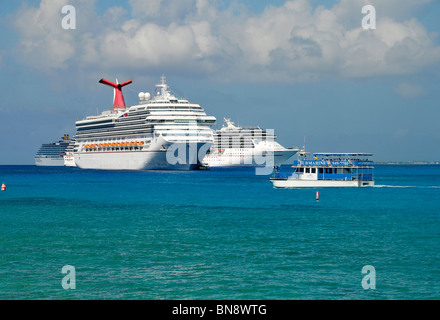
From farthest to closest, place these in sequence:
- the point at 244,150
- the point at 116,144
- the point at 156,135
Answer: the point at 244,150, the point at 116,144, the point at 156,135

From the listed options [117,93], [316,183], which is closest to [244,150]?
[117,93]

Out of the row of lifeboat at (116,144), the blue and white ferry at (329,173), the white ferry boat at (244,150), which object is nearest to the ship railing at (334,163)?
the blue and white ferry at (329,173)

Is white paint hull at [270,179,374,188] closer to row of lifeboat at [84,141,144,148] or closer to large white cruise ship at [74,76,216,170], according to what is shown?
large white cruise ship at [74,76,216,170]

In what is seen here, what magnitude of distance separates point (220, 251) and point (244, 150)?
5880 inches

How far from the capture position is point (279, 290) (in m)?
18.7

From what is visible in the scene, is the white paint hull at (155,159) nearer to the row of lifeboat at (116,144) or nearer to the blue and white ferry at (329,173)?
the row of lifeboat at (116,144)

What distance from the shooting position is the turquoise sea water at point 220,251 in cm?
1884

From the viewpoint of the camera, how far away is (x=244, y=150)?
174250 mm

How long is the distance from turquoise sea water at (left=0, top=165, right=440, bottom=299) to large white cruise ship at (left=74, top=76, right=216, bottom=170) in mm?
68240

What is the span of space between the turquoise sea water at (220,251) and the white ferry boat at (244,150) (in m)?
129

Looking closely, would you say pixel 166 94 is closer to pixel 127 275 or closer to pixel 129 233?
pixel 129 233

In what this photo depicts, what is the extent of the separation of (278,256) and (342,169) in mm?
45052

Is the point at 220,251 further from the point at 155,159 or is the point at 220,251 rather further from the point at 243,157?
the point at 243,157
